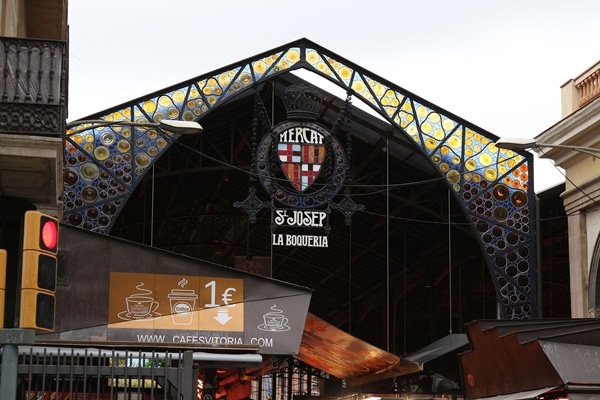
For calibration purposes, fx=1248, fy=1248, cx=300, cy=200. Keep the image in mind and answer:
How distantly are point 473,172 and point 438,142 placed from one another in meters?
0.96

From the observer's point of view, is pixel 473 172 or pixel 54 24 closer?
pixel 54 24

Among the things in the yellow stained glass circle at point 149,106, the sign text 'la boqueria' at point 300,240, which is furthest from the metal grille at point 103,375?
the yellow stained glass circle at point 149,106

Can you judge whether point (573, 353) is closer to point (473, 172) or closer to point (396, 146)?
point (473, 172)

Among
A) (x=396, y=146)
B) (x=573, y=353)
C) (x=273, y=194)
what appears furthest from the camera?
(x=396, y=146)

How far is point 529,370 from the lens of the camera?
1706 cm

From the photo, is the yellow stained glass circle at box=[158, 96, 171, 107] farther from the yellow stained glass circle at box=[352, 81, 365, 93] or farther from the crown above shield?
the yellow stained glass circle at box=[352, 81, 365, 93]

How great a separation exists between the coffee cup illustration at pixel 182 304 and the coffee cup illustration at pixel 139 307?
1.05ft

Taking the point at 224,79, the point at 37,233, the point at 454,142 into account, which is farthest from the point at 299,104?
the point at 37,233

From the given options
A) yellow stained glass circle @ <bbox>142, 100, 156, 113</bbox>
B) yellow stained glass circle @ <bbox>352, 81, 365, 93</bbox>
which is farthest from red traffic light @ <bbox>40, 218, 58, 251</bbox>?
yellow stained glass circle @ <bbox>352, 81, 365, 93</bbox>

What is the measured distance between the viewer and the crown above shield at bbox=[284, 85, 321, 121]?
1005 inches

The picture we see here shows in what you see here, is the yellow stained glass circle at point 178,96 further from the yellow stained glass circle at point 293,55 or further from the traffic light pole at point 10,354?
the traffic light pole at point 10,354

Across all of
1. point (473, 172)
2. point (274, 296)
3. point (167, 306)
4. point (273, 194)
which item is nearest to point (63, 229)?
point (167, 306)

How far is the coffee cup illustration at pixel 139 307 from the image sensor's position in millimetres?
20219

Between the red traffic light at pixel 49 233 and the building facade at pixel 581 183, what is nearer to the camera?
the red traffic light at pixel 49 233
